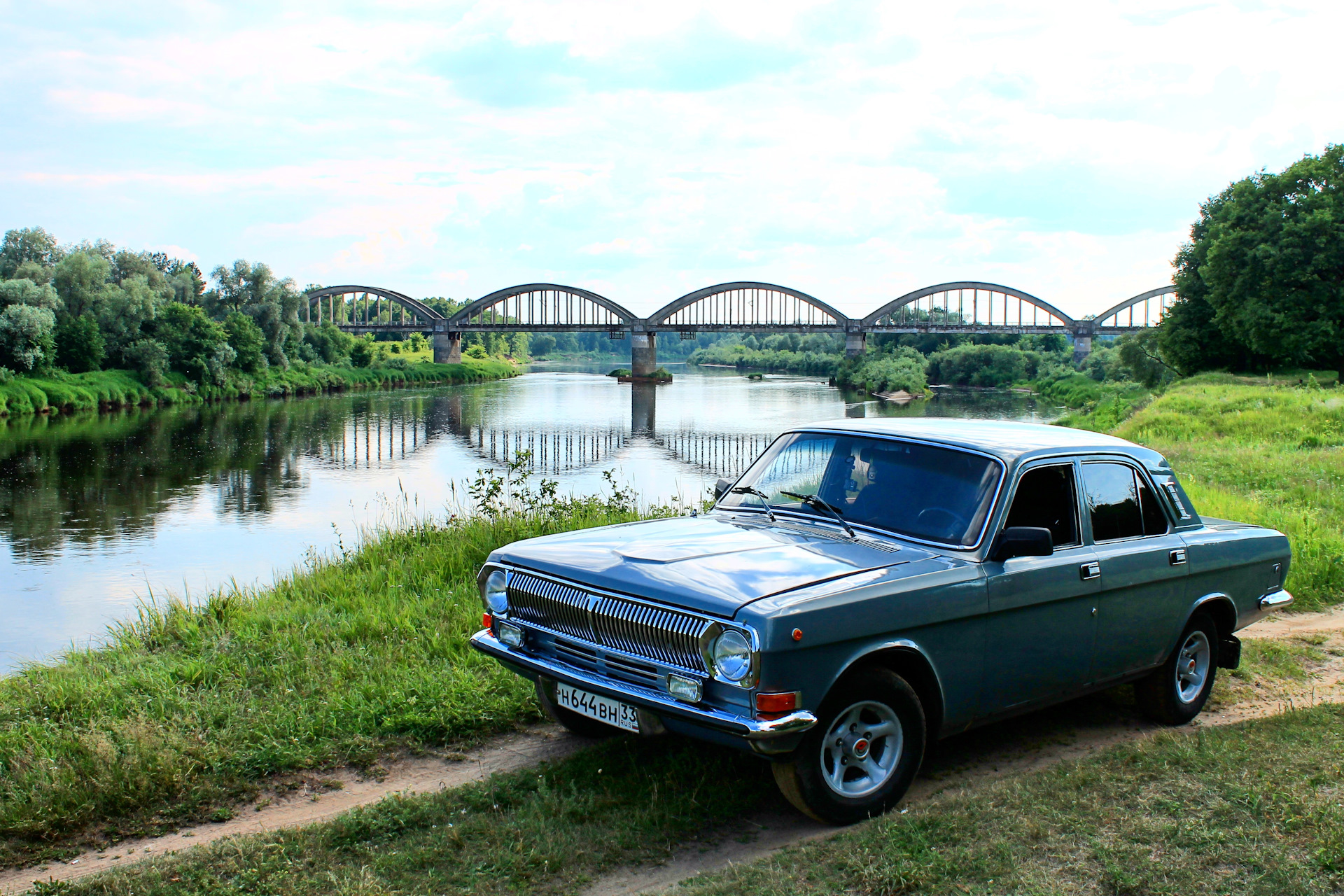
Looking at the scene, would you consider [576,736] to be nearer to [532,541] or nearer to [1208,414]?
[532,541]

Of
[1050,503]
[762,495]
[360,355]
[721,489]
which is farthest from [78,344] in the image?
[1050,503]

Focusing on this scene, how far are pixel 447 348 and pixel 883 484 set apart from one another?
367 ft

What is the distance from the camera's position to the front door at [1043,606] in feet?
16.0

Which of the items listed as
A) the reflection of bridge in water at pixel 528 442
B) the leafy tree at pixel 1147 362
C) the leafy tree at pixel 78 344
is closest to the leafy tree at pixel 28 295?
the leafy tree at pixel 78 344

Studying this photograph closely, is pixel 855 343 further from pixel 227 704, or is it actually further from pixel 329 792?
pixel 329 792

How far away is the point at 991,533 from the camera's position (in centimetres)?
493

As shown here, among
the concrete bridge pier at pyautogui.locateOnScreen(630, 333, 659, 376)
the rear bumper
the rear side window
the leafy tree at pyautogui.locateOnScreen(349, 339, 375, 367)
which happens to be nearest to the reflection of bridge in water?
the rear side window

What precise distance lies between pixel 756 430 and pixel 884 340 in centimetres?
7977

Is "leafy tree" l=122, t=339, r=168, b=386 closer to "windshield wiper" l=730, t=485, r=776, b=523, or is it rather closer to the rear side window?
"windshield wiper" l=730, t=485, r=776, b=523

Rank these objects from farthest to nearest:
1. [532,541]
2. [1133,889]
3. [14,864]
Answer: [532,541] → [14,864] → [1133,889]

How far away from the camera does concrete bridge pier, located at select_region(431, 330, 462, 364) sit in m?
112

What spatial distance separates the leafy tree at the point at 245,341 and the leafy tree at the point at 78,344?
9.89 meters

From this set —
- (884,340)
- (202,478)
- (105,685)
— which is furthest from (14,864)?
(884,340)

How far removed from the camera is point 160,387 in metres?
51.0
